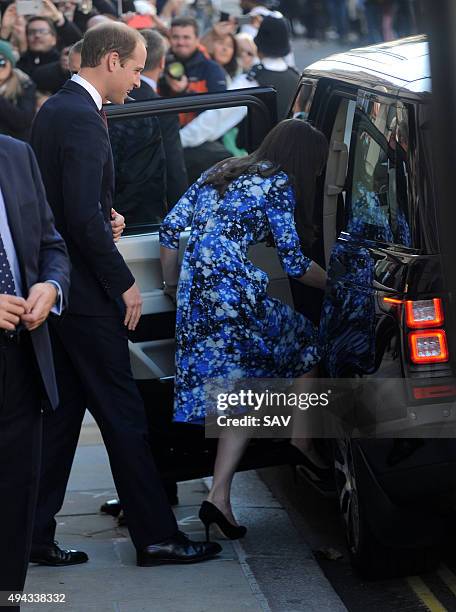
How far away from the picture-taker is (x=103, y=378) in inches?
177

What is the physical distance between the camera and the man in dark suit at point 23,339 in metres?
3.32

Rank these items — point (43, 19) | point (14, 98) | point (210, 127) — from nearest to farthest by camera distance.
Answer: point (210, 127), point (14, 98), point (43, 19)

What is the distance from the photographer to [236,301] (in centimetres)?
460

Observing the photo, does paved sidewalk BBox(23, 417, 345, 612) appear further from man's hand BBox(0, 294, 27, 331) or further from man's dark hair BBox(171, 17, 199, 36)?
man's dark hair BBox(171, 17, 199, 36)

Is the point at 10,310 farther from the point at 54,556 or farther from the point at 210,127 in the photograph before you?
the point at 210,127


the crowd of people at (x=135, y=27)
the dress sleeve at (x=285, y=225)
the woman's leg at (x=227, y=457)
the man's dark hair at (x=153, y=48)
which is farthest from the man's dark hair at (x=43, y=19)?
the woman's leg at (x=227, y=457)

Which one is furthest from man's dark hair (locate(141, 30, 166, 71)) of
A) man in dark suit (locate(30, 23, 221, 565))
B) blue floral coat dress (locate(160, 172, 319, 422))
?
man in dark suit (locate(30, 23, 221, 565))

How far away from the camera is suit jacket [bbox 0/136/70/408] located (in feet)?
11.0

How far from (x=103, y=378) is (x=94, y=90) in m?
1.04

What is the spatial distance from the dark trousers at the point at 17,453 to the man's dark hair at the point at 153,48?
4.41m

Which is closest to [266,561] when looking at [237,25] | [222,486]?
[222,486]

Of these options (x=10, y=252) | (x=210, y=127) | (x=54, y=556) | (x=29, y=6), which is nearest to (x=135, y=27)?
(x=29, y=6)

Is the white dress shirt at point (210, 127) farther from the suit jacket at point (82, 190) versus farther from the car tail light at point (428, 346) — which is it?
the car tail light at point (428, 346)

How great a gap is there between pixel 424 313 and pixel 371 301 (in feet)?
0.97
